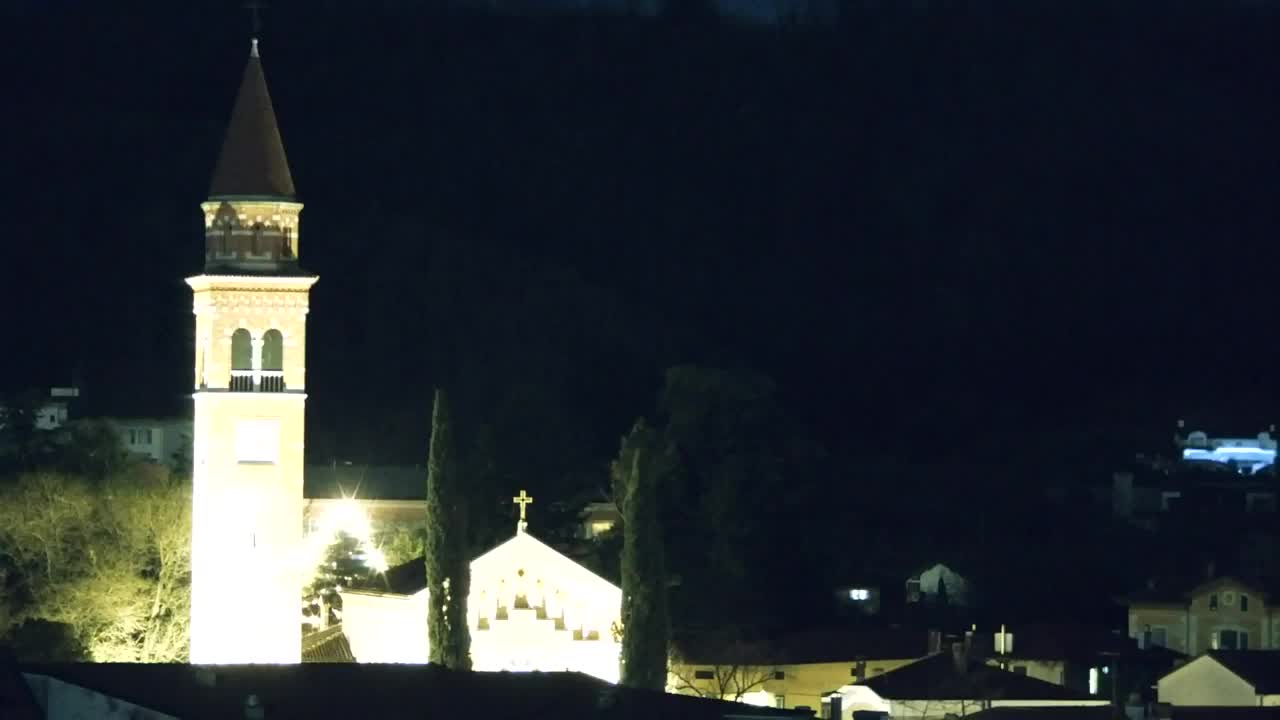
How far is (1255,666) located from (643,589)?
14.8 meters

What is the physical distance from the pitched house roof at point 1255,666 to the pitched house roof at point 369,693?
86.1 ft

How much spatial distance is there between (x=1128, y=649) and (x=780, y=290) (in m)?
96.4

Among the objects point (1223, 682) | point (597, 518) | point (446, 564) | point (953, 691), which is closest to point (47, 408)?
point (597, 518)

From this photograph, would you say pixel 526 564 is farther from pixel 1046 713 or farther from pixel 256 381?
pixel 1046 713

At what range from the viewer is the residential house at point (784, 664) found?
77812 millimetres

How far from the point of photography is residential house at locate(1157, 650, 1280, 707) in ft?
240

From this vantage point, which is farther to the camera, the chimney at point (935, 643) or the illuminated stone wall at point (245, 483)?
the chimney at point (935, 643)

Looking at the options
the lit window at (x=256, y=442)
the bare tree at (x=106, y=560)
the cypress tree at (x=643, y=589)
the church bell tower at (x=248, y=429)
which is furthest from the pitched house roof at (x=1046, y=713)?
A: the bare tree at (x=106, y=560)

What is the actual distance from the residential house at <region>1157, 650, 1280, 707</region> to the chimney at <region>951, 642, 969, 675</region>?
454 cm

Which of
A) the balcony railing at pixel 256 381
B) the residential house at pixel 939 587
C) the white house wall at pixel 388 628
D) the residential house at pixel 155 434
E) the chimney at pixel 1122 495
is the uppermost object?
the residential house at pixel 155 434

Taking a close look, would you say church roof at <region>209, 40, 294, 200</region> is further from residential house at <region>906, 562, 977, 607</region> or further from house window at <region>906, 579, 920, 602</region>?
house window at <region>906, 579, 920, 602</region>

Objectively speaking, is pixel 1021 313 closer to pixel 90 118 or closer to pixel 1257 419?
pixel 1257 419

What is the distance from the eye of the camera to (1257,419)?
16538 cm

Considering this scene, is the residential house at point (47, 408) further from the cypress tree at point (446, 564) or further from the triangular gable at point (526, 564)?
the cypress tree at point (446, 564)
